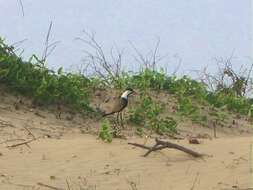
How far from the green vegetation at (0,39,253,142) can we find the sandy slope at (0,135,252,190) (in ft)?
4.44

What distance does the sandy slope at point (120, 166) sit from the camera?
4691 mm

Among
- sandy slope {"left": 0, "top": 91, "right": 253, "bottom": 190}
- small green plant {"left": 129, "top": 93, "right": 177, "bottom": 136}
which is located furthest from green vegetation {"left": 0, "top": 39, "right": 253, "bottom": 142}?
sandy slope {"left": 0, "top": 91, "right": 253, "bottom": 190}

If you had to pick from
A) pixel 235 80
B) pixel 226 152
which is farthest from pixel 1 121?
pixel 235 80

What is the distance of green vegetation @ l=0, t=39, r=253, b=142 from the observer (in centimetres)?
755

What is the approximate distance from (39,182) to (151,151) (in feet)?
3.42

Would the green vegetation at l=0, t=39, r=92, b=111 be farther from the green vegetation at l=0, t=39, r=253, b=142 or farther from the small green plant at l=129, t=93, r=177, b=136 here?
the small green plant at l=129, t=93, r=177, b=136

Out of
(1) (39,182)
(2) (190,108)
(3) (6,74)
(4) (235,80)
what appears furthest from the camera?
(4) (235,80)

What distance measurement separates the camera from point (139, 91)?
348 inches

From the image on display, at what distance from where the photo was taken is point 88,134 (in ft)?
21.8

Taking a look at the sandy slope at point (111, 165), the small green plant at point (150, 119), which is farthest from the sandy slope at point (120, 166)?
the small green plant at point (150, 119)

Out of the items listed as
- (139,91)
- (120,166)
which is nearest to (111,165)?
(120,166)

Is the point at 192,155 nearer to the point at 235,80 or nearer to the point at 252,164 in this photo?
the point at 252,164

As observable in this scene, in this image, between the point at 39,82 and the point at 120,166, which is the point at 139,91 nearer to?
the point at 39,82

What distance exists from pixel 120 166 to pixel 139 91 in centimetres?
381
